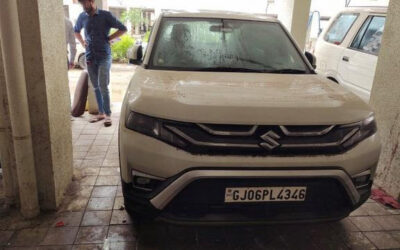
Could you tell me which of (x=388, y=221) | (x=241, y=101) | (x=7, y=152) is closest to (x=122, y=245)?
(x=7, y=152)

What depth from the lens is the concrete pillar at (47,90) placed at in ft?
8.79

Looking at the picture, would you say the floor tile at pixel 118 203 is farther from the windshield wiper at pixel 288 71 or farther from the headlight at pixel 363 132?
the headlight at pixel 363 132

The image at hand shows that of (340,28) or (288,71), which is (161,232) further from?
(340,28)

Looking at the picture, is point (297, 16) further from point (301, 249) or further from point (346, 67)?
point (301, 249)

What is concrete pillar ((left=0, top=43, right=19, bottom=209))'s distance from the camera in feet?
9.39

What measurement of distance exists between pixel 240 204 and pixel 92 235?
1.25 meters

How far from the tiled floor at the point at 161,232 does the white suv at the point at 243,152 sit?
433 mm

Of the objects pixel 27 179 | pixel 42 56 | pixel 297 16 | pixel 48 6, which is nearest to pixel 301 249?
pixel 27 179

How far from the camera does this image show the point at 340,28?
5926 millimetres

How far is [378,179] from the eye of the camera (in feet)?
12.3

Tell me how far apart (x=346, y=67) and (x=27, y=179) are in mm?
4629

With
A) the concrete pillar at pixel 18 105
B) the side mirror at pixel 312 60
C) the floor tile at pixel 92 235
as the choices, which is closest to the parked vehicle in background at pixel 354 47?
the side mirror at pixel 312 60

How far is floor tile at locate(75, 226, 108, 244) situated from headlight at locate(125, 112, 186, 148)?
39.7 inches

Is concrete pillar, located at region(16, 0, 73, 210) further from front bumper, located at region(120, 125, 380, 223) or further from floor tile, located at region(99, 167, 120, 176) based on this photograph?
front bumper, located at region(120, 125, 380, 223)
